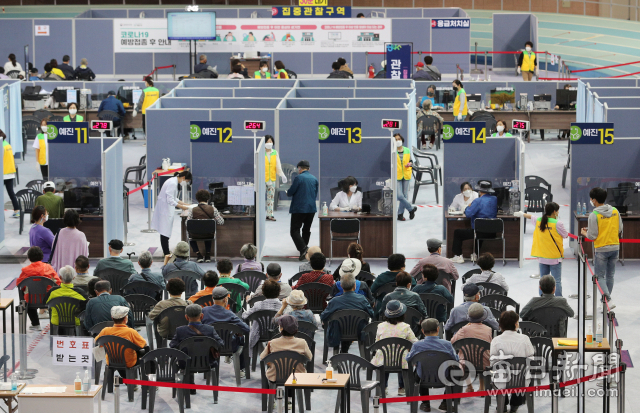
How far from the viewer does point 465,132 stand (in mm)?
14266

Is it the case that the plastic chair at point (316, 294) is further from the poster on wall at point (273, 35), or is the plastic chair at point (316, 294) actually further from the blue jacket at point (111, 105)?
the poster on wall at point (273, 35)

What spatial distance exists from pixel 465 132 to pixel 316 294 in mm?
5239

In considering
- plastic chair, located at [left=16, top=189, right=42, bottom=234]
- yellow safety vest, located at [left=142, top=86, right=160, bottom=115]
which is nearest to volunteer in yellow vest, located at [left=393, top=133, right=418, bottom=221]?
plastic chair, located at [left=16, top=189, right=42, bottom=234]

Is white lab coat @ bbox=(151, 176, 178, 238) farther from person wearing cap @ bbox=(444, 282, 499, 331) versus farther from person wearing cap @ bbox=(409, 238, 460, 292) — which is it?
person wearing cap @ bbox=(444, 282, 499, 331)

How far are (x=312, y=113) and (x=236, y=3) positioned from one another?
2014cm

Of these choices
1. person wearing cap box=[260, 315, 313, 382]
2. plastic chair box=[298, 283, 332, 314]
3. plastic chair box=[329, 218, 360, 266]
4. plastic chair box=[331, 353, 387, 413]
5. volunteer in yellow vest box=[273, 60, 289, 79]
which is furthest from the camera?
volunteer in yellow vest box=[273, 60, 289, 79]

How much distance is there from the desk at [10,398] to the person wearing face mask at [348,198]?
7.14 m

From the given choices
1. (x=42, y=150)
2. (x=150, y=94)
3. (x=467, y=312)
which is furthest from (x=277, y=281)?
(x=150, y=94)

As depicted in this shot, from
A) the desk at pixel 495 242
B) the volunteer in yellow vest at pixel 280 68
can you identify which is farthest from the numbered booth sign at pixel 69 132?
the volunteer in yellow vest at pixel 280 68

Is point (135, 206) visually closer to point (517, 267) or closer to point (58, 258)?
point (58, 258)

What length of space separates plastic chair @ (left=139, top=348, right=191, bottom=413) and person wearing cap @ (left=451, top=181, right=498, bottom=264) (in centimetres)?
628

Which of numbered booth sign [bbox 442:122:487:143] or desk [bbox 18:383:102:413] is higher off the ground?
numbered booth sign [bbox 442:122:487:143]

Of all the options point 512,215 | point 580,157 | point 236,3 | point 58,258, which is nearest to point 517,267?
point 512,215

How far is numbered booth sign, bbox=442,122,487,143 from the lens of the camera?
14242mm
